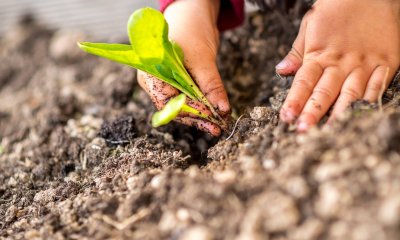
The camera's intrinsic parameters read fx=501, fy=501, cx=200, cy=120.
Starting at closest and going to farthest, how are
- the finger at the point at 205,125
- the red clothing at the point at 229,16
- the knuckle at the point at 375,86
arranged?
the knuckle at the point at 375,86 < the finger at the point at 205,125 < the red clothing at the point at 229,16

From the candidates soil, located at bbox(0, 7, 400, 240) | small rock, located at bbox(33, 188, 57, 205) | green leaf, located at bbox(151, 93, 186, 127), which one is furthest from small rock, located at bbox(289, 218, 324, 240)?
small rock, located at bbox(33, 188, 57, 205)

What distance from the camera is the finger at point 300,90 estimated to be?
97 cm

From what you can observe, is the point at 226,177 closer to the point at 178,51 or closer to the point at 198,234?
the point at 198,234

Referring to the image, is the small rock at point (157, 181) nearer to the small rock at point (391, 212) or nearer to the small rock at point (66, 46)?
the small rock at point (391, 212)

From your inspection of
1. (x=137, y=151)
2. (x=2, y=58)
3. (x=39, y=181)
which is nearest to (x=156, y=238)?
(x=137, y=151)

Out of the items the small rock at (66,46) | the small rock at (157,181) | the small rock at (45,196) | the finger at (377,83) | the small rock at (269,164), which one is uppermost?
the small rock at (269,164)

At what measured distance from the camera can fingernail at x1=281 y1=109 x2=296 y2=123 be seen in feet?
3.13

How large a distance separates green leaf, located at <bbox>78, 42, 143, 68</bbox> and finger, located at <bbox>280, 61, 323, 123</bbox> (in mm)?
322

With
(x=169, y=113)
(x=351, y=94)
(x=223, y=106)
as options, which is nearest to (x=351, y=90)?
(x=351, y=94)

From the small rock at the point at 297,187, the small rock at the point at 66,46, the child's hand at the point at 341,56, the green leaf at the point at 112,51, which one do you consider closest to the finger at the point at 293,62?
the child's hand at the point at 341,56

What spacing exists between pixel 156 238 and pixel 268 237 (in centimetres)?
18

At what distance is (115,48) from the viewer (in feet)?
3.42

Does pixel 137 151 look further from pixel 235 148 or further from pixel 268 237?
pixel 268 237

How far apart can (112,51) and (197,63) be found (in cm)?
20
